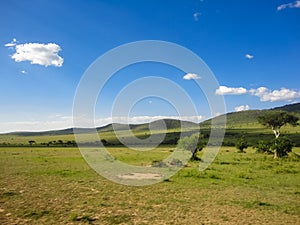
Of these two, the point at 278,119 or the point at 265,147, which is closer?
the point at 278,119

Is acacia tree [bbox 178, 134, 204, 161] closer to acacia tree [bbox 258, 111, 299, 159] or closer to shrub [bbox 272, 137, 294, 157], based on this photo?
shrub [bbox 272, 137, 294, 157]

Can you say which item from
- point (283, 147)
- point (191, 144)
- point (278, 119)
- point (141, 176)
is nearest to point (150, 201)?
point (141, 176)

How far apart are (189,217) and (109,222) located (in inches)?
177

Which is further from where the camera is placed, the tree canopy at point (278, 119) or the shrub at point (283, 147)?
the tree canopy at point (278, 119)

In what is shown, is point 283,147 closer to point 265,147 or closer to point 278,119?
point 265,147

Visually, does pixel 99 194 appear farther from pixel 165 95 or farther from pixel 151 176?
pixel 165 95

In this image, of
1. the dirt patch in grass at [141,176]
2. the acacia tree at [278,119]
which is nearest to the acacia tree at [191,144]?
the dirt patch in grass at [141,176]

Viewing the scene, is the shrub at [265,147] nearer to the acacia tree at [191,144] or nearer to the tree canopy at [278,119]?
the tree canopy at [278,119]

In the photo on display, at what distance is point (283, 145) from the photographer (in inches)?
2151

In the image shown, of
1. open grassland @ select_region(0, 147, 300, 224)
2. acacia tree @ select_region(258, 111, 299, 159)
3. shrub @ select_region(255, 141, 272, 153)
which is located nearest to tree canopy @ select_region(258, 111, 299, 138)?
acacia tree @ select_region(258, 111, 299, 159)

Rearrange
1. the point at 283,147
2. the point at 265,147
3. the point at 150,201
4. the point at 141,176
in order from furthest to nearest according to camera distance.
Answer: the point at 265,147
the point at 283,147
the point at 141,176
the point at 150,201

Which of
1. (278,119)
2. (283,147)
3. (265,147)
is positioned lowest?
(265,147)

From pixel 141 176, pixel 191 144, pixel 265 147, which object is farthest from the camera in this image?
pixel 265 147

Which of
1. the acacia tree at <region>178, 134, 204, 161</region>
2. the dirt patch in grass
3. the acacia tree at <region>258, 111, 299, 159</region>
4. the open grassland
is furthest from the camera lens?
the acacia tree at <region>258, 111, 299, 159</region>
